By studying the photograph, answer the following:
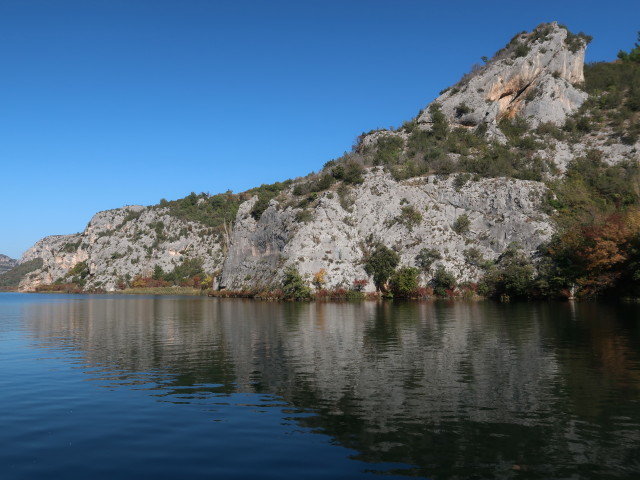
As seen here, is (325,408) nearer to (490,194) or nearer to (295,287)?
(295,287)

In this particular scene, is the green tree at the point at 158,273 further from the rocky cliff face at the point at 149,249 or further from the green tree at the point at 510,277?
the green tree at the point at 510,277

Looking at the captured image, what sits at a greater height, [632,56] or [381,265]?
[632,56]

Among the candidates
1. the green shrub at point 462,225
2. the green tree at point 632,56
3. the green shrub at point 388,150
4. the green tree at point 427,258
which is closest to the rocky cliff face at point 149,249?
the green shrub at point 388,150

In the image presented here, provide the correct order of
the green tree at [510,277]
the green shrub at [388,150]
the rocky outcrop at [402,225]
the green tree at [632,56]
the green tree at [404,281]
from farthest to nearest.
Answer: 1. the green tree at [632,56]
2. the green shrub at [388,150]
3. the rocky outcrop at [402,225]
4. the green tree at [404,281]
5. the green tree at [510,277]

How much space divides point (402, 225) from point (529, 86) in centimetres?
5401

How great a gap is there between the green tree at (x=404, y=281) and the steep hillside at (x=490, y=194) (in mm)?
532

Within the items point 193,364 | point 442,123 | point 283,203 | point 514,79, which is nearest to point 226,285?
point 283,203

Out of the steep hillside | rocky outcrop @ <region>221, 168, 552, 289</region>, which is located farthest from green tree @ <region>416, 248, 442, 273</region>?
rocky outcrop @ <region>221, 168, 552, 289</region>

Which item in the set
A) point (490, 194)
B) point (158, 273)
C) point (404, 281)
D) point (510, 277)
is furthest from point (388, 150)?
point (158, 273)

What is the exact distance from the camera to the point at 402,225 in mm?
95062

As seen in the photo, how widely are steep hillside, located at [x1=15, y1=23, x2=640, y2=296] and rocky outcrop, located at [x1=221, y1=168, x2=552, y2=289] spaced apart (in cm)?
26

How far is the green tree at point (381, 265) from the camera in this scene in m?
86.4

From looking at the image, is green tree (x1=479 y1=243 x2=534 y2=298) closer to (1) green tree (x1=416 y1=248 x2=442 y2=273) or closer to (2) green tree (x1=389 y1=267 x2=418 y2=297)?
(1) green tree (x1=416 y1=248 x2=442 y2=273)

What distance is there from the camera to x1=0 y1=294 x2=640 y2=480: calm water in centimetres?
1084
